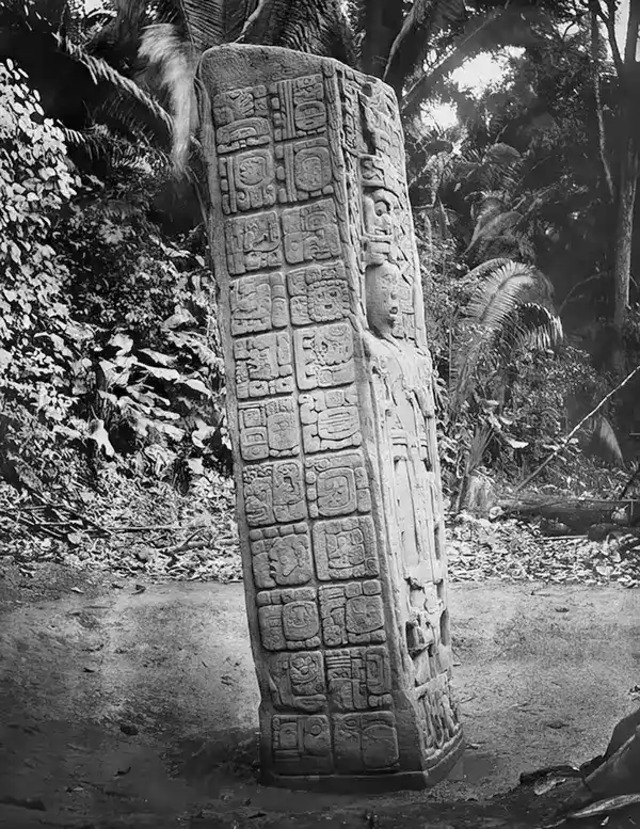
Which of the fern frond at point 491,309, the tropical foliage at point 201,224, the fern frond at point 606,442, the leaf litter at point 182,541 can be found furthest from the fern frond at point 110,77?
the fern frond at point 606,442

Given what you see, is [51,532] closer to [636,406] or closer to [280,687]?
[280,687]

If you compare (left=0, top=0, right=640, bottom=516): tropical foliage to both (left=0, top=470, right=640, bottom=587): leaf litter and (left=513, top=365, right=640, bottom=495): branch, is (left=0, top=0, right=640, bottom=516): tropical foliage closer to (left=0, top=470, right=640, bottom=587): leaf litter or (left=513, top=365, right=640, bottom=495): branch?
(left=513, top=365, right=640, bottom=495): branch

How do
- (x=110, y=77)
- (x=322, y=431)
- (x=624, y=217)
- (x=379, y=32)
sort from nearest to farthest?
(x=322, y=431), (x=110, y=77), (x=379, y=32), (x=624, y=217)

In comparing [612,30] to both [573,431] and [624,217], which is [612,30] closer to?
[624,217]

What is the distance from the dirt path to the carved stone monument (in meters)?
0.30

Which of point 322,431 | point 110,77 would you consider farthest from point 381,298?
point 110,77

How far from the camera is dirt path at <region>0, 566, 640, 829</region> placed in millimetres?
3492

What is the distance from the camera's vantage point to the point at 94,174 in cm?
692

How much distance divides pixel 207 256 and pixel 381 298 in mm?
3726

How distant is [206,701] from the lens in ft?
16.0

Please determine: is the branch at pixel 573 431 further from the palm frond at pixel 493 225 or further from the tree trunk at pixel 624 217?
the palm frond at pixel 493 225

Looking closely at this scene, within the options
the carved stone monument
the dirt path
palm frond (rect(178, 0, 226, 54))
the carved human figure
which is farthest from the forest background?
the carved human figure

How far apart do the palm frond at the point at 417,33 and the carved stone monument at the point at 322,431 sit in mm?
2453

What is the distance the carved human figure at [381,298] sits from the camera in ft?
13.1
